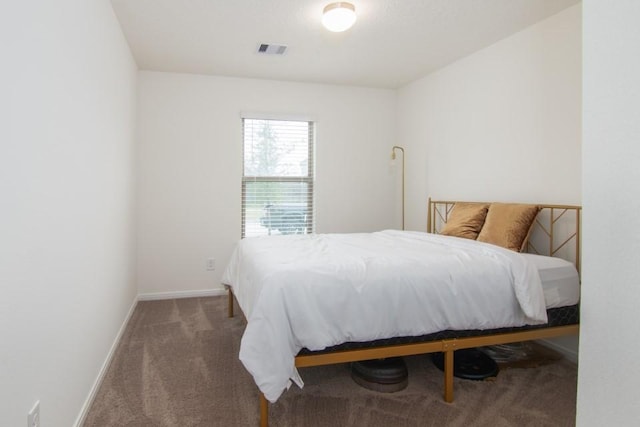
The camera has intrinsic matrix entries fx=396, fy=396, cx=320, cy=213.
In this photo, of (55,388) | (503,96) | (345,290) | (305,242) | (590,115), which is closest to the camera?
(590,115)

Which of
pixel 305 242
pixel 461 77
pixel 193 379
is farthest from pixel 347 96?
pixel 193 379

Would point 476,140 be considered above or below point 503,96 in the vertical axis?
below

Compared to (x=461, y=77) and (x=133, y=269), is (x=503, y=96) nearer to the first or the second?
(x=461, y=77)

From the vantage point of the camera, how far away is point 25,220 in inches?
49.8

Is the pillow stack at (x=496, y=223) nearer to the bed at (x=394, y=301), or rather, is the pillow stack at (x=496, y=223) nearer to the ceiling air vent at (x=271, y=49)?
the bed at (x=394, y=301)

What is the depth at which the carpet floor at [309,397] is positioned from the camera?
6.40 ft

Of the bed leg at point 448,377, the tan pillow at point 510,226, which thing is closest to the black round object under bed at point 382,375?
the bed leg at point 448,377

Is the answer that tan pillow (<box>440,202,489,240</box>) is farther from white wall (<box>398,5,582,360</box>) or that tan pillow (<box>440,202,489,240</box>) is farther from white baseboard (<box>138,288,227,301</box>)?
white baseboard (<box>138,288,227,301</box>)

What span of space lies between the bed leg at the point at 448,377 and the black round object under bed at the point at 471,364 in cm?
29

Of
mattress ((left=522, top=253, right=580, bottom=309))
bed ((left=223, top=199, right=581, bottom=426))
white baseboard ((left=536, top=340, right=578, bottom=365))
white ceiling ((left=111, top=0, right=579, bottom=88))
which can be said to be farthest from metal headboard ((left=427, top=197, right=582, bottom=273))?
white ceiling ((left=111, top=0, right=579, bottom=88))

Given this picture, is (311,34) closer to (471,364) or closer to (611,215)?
(471,364)

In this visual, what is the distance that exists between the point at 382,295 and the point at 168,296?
2.99 metres

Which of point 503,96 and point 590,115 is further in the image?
point 503,96

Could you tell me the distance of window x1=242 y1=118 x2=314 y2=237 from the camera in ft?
14.6
